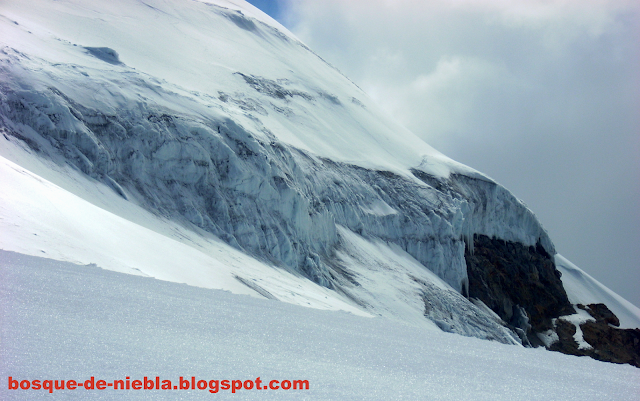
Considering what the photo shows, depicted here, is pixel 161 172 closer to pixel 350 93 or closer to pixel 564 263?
pixel 350 93

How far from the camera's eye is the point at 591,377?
6121mm

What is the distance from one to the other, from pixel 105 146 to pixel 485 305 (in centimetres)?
2896

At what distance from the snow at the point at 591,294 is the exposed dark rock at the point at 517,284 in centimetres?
486

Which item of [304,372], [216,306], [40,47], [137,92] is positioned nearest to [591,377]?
[304,372]

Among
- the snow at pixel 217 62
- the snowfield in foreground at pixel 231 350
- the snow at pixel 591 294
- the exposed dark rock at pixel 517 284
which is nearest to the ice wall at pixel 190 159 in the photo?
the snow at pixel 217 62

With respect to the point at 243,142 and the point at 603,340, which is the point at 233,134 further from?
the point at 603,340

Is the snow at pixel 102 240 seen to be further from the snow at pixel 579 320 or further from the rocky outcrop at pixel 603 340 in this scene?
the snow at pixel 579 320

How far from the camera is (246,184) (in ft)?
87.4

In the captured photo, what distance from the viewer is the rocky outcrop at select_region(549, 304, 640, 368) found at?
144 ft

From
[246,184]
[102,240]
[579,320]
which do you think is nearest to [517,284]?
[579,320]

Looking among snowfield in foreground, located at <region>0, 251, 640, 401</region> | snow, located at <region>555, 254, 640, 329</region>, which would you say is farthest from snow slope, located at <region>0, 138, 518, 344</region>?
snow, located at <region>555, 254, 640, 329</region>

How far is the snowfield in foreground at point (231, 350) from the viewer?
4262mm

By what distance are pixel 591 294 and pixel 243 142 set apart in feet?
137

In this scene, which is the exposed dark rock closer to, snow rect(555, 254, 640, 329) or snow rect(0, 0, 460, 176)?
snow rect(555, 254, 640, 329)
